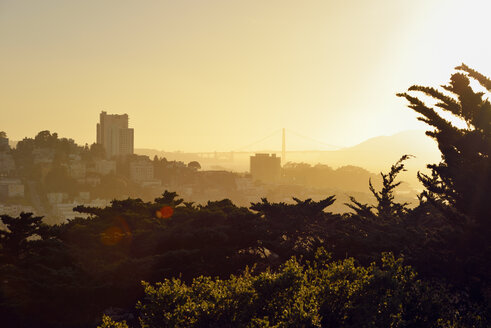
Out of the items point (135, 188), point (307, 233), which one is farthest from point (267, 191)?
point (307, 233)

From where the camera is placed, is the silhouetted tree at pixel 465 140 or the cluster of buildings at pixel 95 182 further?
the cluster of buildings at pixel 95 182

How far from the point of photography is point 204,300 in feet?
37.7

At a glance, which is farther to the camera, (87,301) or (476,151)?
(87,301)

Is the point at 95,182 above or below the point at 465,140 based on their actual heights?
below

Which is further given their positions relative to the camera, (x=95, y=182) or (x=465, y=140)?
(x=95, y=182)

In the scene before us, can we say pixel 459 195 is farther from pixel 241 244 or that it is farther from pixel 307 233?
pixel 241 244

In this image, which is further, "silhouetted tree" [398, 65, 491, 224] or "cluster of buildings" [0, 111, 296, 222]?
"cluster of buildings" [0, 111, 296, 222]

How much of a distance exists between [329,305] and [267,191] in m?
159

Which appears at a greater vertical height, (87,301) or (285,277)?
(285,277)

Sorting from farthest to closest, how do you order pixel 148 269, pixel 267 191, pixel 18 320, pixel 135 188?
pixel 267 191 → pixel 135 188 → pixel 148 269 → pixel 18 320

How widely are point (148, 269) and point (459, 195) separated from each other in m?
11.0

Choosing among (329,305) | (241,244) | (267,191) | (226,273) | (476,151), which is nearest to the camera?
(329,305)

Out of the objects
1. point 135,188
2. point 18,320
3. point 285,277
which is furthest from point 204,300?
point 135,188

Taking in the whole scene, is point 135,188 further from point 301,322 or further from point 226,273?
point 301,322
